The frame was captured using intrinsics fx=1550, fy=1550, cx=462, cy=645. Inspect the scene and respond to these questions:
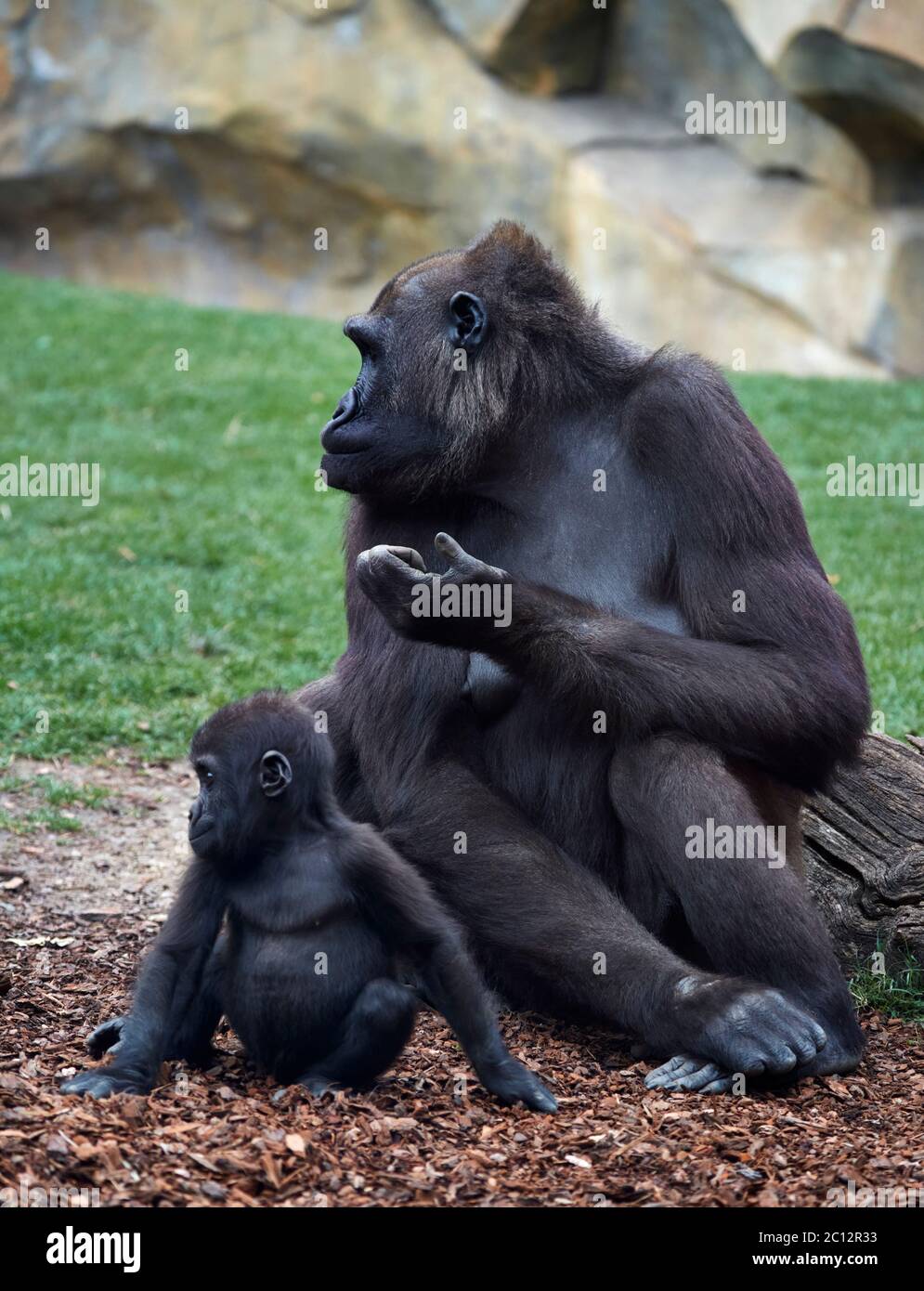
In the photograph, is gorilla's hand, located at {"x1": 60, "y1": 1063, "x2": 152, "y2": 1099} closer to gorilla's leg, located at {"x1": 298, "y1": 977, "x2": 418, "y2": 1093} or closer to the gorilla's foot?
gorilla's leg, located at {"x1": 298, "y1": 977, "x2": 418, "y2": 1093}

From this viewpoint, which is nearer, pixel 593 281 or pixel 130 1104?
pixel 130 1104

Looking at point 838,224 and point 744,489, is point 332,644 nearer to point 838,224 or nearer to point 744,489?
point 744,489

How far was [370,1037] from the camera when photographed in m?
3.56

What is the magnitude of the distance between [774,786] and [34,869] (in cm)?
281

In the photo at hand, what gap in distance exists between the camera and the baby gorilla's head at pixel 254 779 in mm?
3555

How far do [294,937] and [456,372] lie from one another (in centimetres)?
167

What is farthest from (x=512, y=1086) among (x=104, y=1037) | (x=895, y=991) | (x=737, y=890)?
(x=895, y=991)

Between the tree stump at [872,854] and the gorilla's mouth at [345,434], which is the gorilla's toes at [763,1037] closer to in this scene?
the tree stump at [872,854]


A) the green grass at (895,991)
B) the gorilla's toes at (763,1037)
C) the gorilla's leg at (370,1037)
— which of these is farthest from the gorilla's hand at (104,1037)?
the green grass at (895,991)

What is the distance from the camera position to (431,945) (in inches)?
141

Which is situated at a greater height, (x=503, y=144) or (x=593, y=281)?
(x=503, y=144)
